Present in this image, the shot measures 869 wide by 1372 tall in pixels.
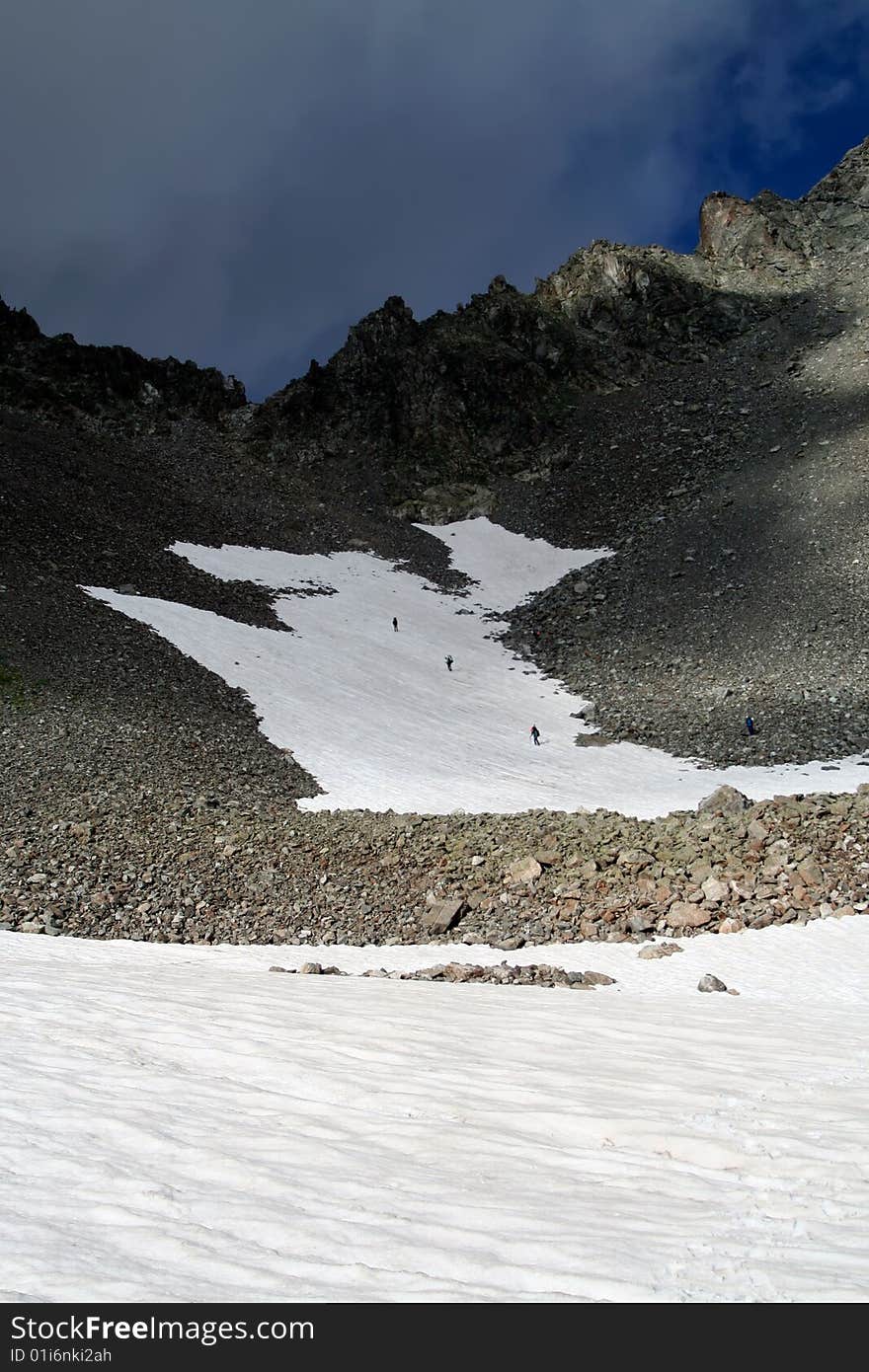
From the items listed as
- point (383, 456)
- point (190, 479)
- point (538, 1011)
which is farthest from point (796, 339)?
point (538, 1011)

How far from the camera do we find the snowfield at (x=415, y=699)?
23.6 metres

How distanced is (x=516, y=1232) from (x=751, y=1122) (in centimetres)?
226

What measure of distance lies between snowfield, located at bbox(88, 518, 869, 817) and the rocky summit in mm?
1486

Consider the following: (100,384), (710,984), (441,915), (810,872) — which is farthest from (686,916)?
(100,384)

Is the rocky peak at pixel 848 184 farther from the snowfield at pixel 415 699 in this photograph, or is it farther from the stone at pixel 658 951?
the stone at pixel 658 951

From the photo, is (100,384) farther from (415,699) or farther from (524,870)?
(524,870)

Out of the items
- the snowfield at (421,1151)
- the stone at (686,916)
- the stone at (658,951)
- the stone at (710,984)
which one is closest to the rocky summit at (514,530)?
the stone at (686,916)

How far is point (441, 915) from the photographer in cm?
1405

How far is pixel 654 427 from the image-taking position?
203ft

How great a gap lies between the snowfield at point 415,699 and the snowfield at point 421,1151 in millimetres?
13734

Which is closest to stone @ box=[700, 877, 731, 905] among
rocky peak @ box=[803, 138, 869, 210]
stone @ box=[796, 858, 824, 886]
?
stone @ box=[796, 858, 824, 886]

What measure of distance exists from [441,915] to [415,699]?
19.6 metres

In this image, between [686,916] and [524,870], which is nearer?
[686,916]

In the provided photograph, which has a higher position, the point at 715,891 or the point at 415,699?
the point at 415,699
